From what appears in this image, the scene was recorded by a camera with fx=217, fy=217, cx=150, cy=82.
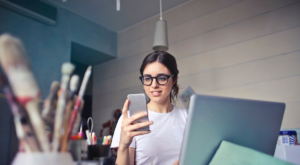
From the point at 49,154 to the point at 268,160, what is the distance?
534 mm

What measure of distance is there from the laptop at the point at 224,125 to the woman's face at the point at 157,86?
27.9 inches

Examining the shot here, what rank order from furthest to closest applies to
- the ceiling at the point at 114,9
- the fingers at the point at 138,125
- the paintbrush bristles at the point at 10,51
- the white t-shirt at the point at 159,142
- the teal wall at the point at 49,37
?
the ceiling at the point at 114,9
the teal wall at the point at 49,37
the white t-shirt at the point at 159,142
the fingers at the point at 138,125
the paintbrush bristles at the point at 10,51

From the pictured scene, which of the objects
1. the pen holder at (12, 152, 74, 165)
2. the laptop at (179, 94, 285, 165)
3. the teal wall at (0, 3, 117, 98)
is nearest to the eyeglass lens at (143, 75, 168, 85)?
the laptop at (179, 94, 285, 165)

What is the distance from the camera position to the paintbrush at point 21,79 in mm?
379

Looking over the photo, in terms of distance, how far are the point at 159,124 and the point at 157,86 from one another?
25cm

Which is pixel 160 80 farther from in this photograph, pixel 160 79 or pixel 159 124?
pixel 159 124

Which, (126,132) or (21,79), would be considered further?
(126,132)

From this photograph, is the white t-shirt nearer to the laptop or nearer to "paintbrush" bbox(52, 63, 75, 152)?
the laptop

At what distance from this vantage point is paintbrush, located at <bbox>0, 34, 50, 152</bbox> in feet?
1.24

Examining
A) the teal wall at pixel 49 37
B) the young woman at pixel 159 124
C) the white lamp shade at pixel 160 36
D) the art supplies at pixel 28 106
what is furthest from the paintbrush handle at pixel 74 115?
the teal wall at pixel 49 37

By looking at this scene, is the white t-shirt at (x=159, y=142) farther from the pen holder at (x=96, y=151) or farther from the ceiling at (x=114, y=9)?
the ceiling at (x=114, y=9)

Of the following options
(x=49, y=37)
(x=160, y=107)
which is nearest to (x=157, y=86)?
(x=160, y=107)

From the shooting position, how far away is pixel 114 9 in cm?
327

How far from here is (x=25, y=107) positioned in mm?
401
